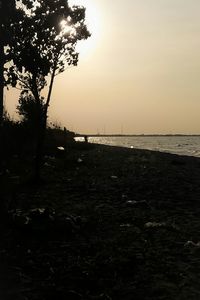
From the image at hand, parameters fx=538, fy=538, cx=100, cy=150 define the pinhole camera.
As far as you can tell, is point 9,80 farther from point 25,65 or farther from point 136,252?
point 136,252

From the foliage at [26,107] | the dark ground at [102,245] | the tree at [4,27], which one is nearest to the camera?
the dark ground at [102,245]

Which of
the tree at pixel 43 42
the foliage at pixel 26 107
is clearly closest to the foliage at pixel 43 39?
the tree at pixel 43 42

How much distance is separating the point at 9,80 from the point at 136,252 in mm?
14122

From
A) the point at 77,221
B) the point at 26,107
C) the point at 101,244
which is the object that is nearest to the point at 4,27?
the point at 77,221

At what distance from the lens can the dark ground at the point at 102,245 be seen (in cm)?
1053

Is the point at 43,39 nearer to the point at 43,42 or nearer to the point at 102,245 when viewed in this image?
the point at 43,42

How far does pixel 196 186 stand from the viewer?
27812mm

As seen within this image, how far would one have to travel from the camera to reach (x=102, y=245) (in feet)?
45.6

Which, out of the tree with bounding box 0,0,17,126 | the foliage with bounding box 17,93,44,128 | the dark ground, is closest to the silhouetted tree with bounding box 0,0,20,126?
the tree with bounding box 0,0,17,126

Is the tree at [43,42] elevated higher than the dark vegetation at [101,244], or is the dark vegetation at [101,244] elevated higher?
the tree at [43,42]

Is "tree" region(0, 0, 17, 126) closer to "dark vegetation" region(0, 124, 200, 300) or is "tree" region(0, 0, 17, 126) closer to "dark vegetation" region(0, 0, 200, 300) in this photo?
"dark vegetation" region(0, 0, 200, 300)

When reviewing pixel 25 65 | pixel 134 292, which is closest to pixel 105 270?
pixel 134 292

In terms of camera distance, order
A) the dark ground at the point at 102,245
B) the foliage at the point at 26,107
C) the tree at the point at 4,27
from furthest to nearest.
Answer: the foliage at the point at 26,107 → the tree at the point at 4,27 → the dark ground at the point at 102,245

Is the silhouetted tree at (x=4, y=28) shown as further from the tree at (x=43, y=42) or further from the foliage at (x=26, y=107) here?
the foliage at (x=26, y=107)
